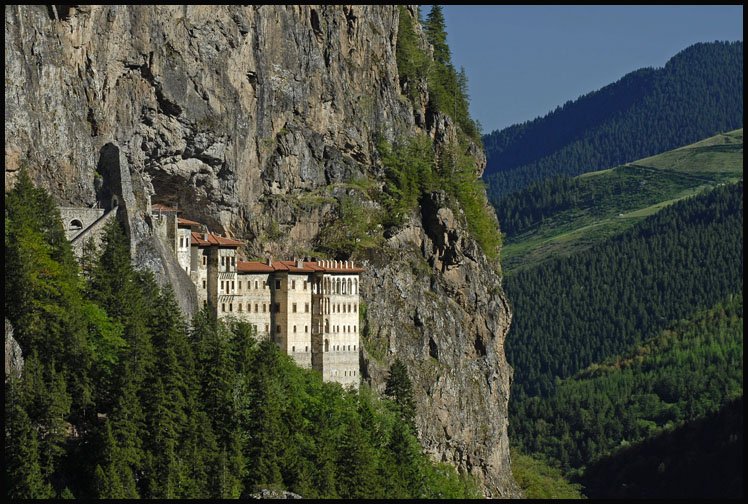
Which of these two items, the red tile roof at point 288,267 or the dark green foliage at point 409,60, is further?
the dark green foliage at point 409,60

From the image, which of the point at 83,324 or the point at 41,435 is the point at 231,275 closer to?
the point at 83,324

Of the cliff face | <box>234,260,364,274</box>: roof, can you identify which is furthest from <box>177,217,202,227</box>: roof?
<box>234,260,364,274</box>: roof

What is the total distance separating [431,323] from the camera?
15300cm

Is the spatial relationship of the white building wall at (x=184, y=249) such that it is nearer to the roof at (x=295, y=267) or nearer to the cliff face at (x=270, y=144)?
the cliff face at (x=270, y=144)

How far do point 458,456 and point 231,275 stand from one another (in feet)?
136

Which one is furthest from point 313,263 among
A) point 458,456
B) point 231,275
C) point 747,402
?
point 747,402

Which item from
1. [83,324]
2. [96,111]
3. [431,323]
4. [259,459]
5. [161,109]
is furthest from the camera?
[431,323]

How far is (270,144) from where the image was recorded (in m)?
141

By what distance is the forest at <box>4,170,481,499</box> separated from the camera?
9206cm

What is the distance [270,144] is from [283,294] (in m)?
19.8

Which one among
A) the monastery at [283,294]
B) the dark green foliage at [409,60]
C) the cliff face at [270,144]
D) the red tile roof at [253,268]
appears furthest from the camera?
the dark green foliage at [409,60]

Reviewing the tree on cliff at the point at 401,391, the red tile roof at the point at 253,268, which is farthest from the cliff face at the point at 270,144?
the red tile roof at the point at 253,268

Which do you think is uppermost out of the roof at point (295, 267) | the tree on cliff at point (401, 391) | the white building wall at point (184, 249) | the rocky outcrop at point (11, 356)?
the white building wall at point (184, 249)

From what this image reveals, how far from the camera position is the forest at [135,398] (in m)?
92.1
